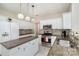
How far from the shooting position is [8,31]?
1.78 m

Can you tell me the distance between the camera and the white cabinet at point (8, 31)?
5.72 ft

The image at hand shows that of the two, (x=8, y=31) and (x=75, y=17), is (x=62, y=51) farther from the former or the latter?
(x=8, y=31)

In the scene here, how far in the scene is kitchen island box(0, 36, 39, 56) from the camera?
5.48 feet

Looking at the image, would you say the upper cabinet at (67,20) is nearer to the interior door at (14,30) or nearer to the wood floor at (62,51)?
the wood floor at (62,51)

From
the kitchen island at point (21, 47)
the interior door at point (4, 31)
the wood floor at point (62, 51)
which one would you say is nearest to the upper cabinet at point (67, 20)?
the wood floor at point (62, 51)

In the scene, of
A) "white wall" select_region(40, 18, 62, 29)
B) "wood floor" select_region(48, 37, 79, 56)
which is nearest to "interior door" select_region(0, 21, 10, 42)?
"white wall" select_region(40, 18, 62, 29)

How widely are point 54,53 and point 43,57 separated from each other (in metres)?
0.20

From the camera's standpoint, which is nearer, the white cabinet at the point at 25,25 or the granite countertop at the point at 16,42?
the granite countertop at the point at 16,42

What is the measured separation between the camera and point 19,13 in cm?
179

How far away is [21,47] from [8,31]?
36cm

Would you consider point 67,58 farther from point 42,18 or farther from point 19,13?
point 19,13

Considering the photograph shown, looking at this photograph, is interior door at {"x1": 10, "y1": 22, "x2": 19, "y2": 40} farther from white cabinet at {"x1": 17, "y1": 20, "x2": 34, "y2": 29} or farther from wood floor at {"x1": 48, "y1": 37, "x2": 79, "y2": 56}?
wood floor at {"x1": 48, "y1": 37, "x2": 79, "y2": 56}

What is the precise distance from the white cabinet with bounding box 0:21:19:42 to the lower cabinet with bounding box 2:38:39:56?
0.20 meters

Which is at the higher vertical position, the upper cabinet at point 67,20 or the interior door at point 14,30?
the upper cabinet at point 67,20
